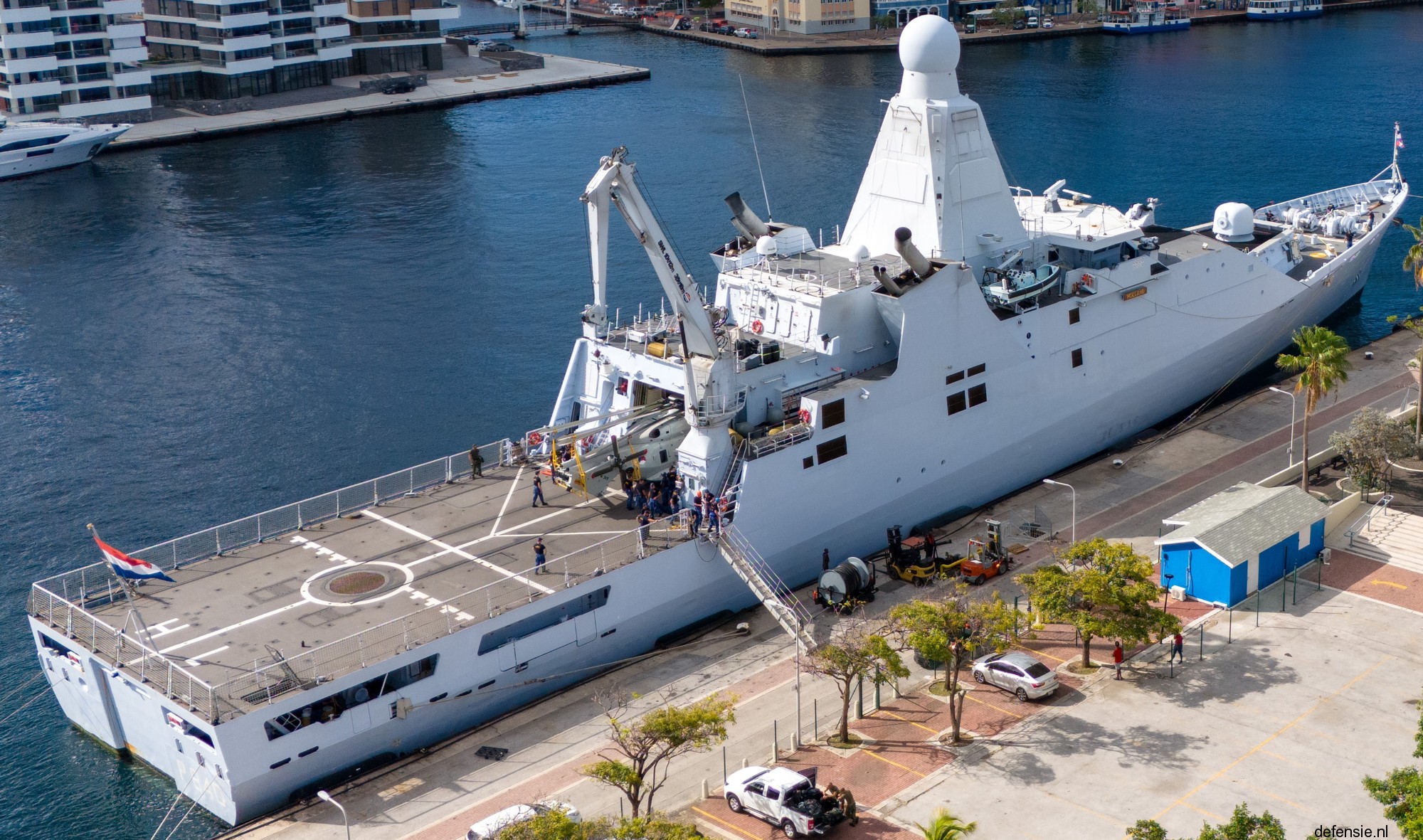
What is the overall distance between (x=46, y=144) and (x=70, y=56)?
40.3 feet

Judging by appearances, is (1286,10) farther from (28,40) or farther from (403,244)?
(28,40)

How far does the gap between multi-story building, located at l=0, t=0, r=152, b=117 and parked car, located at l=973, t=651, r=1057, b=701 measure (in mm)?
97424

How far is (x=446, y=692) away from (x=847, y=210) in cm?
5064

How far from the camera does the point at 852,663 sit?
34156mm

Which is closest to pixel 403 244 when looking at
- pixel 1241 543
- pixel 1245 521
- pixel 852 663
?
pixel 1245 521

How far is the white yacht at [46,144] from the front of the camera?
102375 mm

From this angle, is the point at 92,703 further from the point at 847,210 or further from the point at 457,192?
the point at 457,192

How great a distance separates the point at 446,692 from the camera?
36.9 m

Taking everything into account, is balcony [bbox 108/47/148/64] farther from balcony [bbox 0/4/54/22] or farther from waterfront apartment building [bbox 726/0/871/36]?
waterfront apartment building [bbox 726/0/871/36]

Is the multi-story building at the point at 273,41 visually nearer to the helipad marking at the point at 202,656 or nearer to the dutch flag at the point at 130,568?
the dutch flag at the point at 130,568

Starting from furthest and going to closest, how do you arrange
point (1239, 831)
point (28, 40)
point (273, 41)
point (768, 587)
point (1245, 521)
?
point (273, 41), point (28, 40), point (1245, 521), point (768, 587), point (1239, 831)

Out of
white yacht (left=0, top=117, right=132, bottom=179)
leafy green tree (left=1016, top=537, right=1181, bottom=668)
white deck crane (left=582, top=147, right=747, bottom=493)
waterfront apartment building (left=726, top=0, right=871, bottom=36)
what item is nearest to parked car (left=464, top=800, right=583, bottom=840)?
white deck crane (left=582, top=147, right=747, bottom=493)

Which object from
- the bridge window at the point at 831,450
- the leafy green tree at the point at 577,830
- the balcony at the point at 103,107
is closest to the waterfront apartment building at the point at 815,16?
the balcony at the point at 103,107

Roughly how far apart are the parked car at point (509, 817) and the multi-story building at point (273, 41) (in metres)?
101
